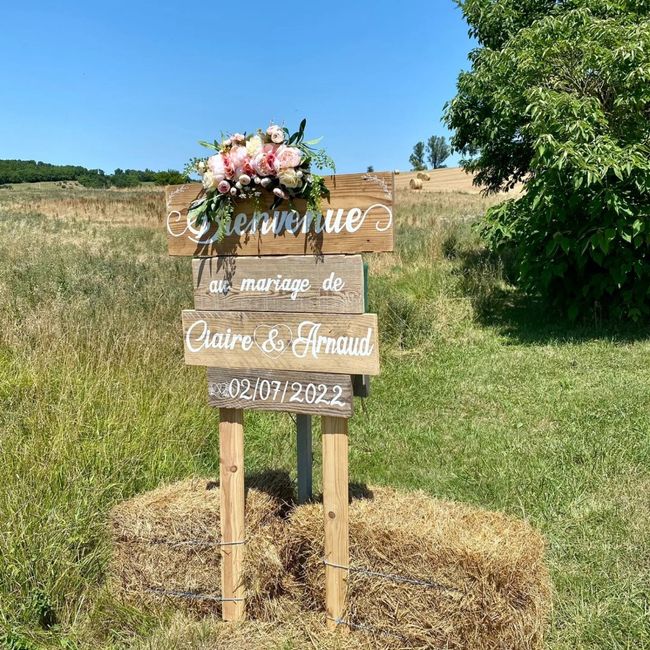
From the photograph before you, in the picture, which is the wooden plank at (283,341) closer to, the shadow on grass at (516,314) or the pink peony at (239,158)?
the pink peony at (239,158)

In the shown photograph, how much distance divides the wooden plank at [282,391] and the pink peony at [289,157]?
83cm

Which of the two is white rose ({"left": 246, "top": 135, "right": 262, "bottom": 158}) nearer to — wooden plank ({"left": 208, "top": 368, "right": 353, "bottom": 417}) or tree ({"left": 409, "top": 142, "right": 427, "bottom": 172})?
wooden plank ({"left": 208, "top": 368, "right": 353, "bottom": 417})

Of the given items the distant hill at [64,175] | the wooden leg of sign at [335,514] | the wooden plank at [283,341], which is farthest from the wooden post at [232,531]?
the distant hill at [64,175]

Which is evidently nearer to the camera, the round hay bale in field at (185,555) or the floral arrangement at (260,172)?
the floral arrangement at (260,172)

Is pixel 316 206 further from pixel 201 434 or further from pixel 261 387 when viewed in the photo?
pixel 201 434

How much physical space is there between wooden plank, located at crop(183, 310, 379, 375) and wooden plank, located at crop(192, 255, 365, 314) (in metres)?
0.04

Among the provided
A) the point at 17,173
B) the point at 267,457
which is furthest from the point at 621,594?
the point at 17,173

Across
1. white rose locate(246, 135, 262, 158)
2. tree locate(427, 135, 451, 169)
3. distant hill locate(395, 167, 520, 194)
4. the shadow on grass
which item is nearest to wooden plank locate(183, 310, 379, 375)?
white rose locate(246, 135, 262, 158)

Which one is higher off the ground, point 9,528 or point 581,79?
point 581,79

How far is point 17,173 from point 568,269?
70.4m

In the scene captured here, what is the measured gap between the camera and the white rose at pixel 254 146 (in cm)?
236

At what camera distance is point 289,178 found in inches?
90.1

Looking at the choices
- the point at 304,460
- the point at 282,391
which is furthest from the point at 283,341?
the point at 304,460

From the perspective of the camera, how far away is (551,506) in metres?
3.43
